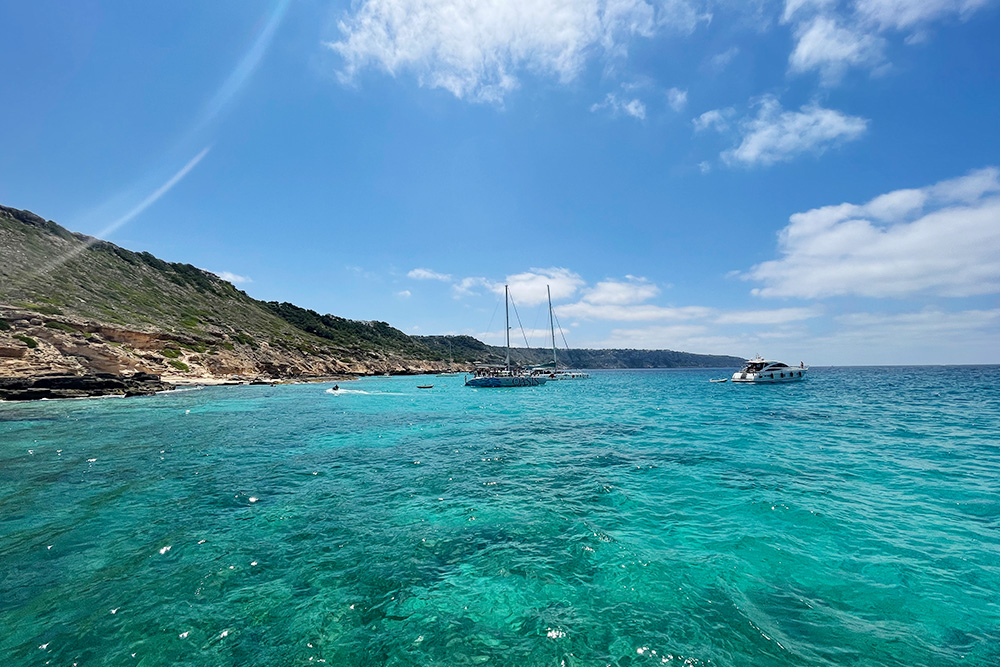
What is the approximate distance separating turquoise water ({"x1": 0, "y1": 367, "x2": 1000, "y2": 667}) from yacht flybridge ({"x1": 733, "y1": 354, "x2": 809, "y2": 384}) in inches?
3019

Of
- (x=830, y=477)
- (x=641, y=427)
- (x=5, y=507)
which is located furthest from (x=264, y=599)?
(x=641, y=427)

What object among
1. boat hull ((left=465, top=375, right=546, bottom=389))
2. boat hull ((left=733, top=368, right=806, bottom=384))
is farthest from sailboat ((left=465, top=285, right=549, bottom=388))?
boat hull ((left=733, top=368, right=806, bottom=384))

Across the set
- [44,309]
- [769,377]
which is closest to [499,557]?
[44,309]

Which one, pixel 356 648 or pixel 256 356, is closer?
pixel 356 648

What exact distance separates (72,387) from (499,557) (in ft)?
213

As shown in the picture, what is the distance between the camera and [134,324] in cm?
7431

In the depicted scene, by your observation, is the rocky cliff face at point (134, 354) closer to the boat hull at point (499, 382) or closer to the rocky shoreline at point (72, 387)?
the rocky shoreline at point (72, 387)

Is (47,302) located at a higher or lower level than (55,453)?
higher

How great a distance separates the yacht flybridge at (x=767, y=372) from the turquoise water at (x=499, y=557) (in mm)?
76679

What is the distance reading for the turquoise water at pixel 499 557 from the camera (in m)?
5.86

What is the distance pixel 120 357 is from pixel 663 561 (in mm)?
83412

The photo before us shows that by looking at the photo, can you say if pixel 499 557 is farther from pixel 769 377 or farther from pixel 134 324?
pixel 769 377

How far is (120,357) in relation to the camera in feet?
203

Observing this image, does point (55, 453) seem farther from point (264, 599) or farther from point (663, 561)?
point (663, 561)
